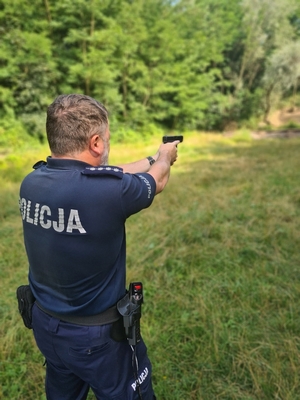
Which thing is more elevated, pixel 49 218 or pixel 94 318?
pixel 49 218

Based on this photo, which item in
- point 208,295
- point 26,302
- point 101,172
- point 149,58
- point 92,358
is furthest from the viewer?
point 149,58

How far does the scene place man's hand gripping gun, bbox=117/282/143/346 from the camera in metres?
1.13

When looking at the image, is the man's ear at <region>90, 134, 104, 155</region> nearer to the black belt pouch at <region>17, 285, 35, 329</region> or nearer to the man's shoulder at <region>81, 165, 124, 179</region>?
the man's shoulder at <region>81, 165, 124, 179</region>

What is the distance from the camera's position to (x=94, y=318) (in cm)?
110

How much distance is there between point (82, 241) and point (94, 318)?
340mm

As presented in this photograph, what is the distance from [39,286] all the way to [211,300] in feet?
6.38

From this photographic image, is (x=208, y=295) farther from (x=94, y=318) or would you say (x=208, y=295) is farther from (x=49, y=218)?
(x=49, y=218)

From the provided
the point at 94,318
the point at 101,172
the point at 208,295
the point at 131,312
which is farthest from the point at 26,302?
the point at 208,295

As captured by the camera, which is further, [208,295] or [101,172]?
[208,295]

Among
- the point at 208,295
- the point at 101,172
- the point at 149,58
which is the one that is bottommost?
the point at 208,295

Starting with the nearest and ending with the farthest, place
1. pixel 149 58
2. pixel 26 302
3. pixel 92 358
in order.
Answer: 1. pixel 92 358
2. pixel 26 302
3. pixel 149 58

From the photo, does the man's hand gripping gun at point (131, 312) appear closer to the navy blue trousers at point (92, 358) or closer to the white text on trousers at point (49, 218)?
the navy blue trousers at point (92, 358)

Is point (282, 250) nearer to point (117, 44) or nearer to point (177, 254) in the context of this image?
point (177, 254)

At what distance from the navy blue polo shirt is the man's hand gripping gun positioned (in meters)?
0.05
